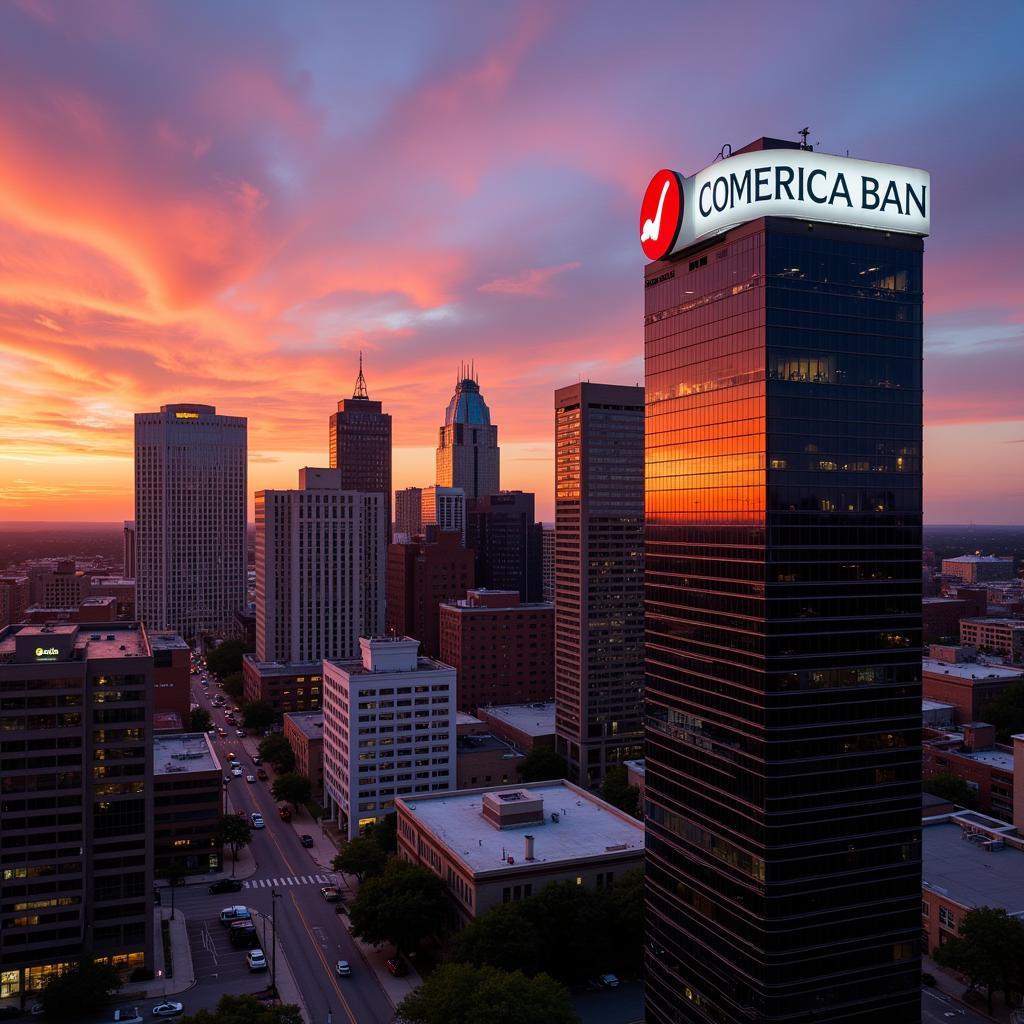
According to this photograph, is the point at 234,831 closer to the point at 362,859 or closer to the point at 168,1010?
the point at 362,859

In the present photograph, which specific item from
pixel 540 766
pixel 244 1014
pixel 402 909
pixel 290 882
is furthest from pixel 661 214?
pixel 540 766

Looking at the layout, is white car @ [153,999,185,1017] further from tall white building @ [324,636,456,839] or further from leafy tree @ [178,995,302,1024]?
tall white building @ [324,636,456,839]

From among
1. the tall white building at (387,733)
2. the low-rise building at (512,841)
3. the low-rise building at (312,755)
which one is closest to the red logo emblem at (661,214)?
the low-rise building at (512,841)

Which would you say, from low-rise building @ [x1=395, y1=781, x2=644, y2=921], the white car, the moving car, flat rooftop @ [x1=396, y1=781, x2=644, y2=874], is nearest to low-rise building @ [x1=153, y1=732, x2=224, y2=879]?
low-rise building @ [x1=395, y1=781, x2=644, y2=921]

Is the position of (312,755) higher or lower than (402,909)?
higher

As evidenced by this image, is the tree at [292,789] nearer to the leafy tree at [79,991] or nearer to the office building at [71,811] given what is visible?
the office building at [71,811]

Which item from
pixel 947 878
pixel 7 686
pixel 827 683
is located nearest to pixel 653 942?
pixel 827 683

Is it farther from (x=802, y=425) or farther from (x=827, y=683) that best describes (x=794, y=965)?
(x=802, y=425)
